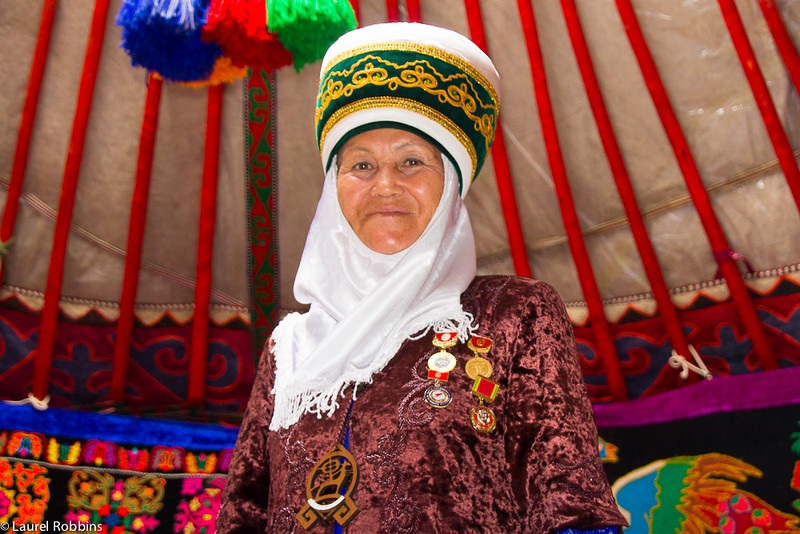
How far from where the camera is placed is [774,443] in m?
1.95

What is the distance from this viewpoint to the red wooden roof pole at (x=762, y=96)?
6.40 feet

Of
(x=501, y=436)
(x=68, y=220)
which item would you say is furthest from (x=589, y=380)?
(x=68, y=220)

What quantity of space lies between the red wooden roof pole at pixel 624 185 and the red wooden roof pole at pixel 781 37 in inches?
19.9

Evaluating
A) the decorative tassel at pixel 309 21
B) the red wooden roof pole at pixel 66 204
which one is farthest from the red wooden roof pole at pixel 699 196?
the red wooden roof pole at pixel 66 204

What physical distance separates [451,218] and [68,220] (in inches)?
64.2

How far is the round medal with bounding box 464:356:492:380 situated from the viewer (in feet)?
3.33

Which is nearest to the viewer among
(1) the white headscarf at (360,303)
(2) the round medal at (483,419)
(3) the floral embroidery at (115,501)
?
(2) the round medal at (483,419)

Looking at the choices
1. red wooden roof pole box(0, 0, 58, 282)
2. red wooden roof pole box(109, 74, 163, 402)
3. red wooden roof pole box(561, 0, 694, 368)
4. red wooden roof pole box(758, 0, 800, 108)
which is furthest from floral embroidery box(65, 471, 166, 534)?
red wooden roof pole box(758, 0, 800, 108)

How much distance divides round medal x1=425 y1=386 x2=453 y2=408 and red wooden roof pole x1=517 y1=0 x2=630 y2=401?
143 centimetres

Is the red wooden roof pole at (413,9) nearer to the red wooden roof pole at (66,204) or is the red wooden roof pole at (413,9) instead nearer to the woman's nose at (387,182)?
the red wooden roof pole at (66,204)

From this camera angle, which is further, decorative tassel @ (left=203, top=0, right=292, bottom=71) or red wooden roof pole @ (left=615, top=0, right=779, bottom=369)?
red wooden roof pole @ (left=615, top=0, right=779, bottom=369)

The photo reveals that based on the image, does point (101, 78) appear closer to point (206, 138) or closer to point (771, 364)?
point (206, 138)

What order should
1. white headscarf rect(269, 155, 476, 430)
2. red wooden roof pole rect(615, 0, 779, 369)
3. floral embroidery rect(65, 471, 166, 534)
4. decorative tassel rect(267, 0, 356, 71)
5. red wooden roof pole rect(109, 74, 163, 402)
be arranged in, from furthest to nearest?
red wooden roof pole rect(109, 74, 163, 402), floral embroidery rect(65, 471, 166, 534), red wooden roof pole rect(615, 0, 779, 369), decorative tassel rect(267, 0, 356, 71), white headscarf rect(269, 155, 476, 430)

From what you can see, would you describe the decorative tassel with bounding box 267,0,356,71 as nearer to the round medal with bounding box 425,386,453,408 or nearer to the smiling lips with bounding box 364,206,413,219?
the smiling lips with bounding box 364,206,413,219
